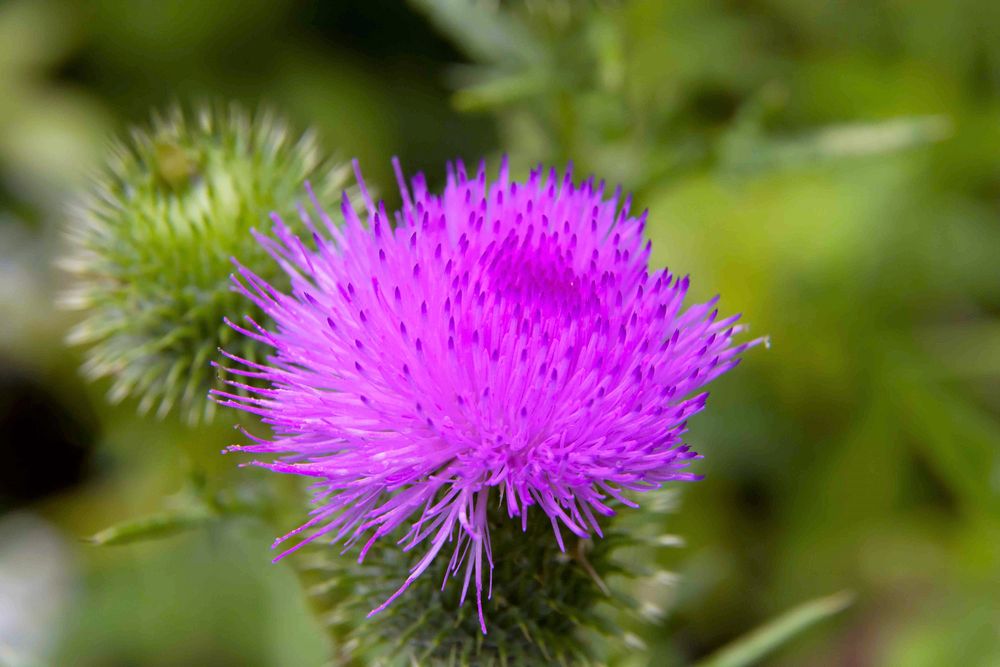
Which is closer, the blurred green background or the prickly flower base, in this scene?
the prickly flower base

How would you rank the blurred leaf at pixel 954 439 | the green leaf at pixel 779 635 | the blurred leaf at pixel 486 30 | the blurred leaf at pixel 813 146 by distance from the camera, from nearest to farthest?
1. the green leaf at pixel 779 635
2. the blurred leaf at pixel 813 146
3. the blurred leaf at pixel 486 30
4. the blurred leaf at pixel 954 439

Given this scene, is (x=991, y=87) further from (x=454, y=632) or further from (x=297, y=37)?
(x=454, y=632)

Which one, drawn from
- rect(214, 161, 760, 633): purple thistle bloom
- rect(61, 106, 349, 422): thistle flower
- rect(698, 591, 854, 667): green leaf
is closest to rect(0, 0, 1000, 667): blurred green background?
rect(698, 591, 854, 667): green leaf

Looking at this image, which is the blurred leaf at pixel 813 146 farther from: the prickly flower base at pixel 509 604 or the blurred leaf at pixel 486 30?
the prickly flower base at pixel 509 604

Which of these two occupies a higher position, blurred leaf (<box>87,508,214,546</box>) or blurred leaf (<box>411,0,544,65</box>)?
blurred leaf (<box>411,0,544,65</box>)

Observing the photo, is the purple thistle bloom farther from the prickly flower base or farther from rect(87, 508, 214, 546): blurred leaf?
rect(87, 508, 214, 546): blurred leaf

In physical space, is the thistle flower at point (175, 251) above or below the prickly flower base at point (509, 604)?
above

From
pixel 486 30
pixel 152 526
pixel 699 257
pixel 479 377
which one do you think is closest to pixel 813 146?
pixel 486 30

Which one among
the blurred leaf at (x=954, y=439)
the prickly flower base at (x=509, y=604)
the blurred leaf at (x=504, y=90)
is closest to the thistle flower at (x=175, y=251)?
the blurred leaf at (x=504, y=90)
